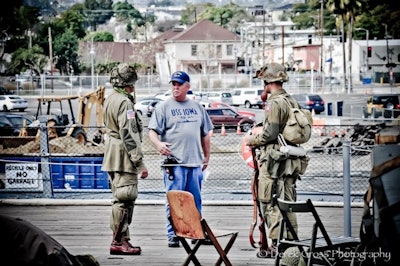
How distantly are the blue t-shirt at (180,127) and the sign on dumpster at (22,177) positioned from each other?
4056 mm

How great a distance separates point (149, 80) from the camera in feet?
219

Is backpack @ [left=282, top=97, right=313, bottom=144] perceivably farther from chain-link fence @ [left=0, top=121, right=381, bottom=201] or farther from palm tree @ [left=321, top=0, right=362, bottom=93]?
palm tree @ [left=321, top=0, right=362, bottom=93]

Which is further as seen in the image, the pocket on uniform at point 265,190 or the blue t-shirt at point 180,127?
the blue t-shirt at point 180,127

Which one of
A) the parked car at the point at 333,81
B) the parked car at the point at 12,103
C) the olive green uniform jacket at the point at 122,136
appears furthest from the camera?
the parked car at the point at 333,81

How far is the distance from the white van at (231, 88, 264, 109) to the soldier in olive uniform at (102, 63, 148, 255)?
45.3m

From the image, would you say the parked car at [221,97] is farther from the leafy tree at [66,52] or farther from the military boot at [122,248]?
the military boot at [122,248]

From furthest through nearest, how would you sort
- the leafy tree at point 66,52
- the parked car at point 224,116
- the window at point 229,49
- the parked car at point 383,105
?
the window at point 229,49 → the leafy tree at point 66,52 → the parked car at point 224,116 → the parked car at point 383,105

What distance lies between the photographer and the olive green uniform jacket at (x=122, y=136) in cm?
738

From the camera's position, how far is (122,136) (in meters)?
7.40

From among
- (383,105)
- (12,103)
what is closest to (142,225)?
(383,105)

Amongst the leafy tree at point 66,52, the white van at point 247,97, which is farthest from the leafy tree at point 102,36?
the white van at point 247,97

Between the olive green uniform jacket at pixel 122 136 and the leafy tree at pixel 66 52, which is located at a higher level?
the leafy tree at pixel 66 52

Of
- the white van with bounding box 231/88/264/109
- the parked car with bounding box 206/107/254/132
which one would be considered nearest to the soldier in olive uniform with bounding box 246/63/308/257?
the parked car with bounding box 206/107/254/132

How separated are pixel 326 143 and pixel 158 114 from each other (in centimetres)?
1579
